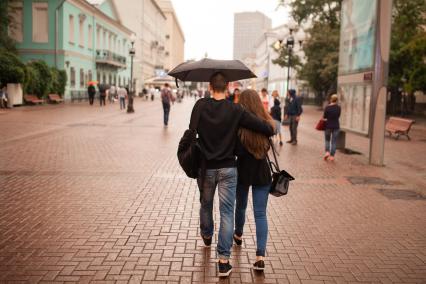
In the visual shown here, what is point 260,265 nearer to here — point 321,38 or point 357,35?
point 357,35

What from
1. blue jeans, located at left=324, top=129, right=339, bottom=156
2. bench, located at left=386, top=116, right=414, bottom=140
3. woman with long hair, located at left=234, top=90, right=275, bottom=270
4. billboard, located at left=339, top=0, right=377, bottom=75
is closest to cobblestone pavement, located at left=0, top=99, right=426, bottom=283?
woman with long hair, located at left=234, top=90, right=275, bottom=270

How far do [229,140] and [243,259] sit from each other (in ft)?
4.41

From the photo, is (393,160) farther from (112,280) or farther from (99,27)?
(99,27)

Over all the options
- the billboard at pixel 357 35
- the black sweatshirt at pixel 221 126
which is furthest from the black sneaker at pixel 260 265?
the billboard at pixel 357 35

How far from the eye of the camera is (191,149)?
4.37m

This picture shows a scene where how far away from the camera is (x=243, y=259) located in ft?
16.3

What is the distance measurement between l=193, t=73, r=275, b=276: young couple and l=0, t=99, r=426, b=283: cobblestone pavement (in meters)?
0.46

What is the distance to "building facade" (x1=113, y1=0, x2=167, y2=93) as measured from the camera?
234 ft

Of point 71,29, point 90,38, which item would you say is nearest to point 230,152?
point 71,29

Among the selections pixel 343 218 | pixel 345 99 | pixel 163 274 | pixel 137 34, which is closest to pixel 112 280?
pixel 163 274

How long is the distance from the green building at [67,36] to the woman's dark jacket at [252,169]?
37821 mm

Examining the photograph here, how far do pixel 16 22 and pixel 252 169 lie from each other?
3914 centimetres

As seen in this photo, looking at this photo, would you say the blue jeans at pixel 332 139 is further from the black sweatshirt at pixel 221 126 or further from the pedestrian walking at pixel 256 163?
the black sweatshirt at pixel 221 126

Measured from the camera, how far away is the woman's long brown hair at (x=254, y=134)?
4418mm
